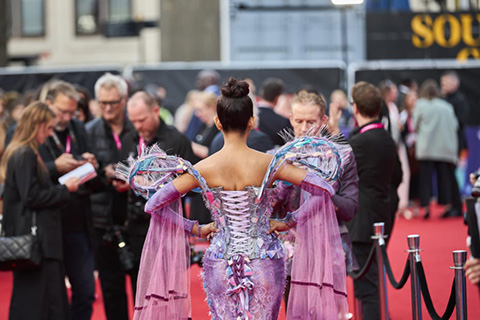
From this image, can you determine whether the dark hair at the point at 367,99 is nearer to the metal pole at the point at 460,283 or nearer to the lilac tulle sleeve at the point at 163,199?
the metal pole at the point at 460,283

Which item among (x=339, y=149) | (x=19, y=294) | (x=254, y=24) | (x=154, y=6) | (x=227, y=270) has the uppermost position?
(x=154, y=6)

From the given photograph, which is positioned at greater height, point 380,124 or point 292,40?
point 292,40

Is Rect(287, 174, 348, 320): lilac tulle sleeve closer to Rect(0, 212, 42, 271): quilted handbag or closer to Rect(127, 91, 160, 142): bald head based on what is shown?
Rect(127, 91, 160, 142): bald head

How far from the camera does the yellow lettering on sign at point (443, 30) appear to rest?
15.5 metres

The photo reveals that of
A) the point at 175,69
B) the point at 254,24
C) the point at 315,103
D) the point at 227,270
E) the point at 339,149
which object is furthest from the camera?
the point at 254,24

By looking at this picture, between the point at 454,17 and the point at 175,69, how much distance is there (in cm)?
516

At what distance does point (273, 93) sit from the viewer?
8.87m

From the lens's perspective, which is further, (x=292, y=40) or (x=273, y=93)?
(x=292, y=40)

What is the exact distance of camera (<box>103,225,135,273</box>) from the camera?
6234 mm

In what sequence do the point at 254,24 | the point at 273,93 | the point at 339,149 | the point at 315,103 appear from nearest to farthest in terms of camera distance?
1. the point at 339,149
2. the point at 315,103
3. the point at 273,93
4. the point at 254,24

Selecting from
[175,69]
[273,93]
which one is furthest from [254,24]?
[273,93]

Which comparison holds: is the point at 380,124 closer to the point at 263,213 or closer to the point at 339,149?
the point at 339,149

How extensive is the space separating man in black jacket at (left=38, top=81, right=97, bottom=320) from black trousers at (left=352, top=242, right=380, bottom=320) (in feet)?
6.72

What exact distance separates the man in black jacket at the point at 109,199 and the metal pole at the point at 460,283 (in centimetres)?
268
